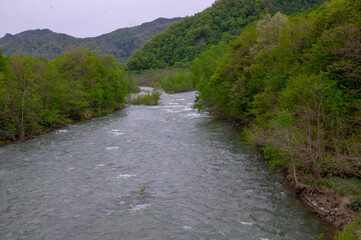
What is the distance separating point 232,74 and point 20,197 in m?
24.6

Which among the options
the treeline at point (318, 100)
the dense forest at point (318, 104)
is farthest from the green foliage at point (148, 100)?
the treeline at point (318, 100)

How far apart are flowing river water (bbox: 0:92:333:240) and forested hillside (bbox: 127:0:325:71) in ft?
414

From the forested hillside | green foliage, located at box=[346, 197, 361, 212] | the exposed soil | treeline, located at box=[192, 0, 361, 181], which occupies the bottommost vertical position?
the exposed soil

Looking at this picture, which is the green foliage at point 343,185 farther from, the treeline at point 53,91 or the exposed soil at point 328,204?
the treeline at point 53,91

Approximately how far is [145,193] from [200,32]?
149218 mm

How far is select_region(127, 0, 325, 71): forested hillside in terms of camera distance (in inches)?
5896

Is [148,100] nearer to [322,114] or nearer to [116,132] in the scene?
[116,132]

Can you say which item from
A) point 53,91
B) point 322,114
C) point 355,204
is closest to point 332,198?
point 355,204

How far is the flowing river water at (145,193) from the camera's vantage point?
513 inches

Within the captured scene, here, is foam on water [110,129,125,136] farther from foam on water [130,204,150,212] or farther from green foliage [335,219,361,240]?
green foliage [335,219,361,240]

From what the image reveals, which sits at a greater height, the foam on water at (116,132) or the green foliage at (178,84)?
the green foliage at (178,84)

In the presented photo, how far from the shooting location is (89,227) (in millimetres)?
13289

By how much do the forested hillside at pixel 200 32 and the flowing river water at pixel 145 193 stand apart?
414 ft

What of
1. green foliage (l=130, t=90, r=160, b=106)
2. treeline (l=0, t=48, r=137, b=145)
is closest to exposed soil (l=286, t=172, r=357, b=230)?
treeline (l=0, t=48, r=137, b=145)
